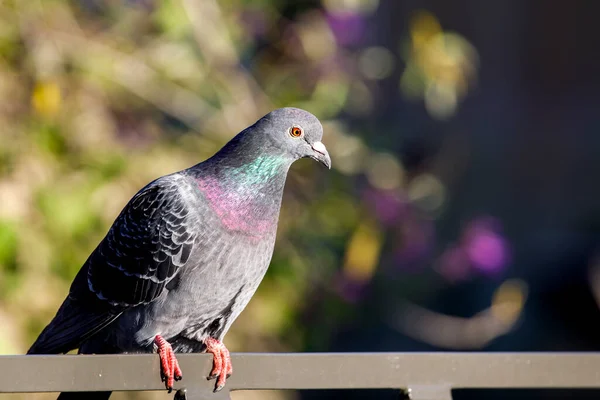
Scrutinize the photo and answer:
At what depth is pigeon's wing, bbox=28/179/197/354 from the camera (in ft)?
8.71

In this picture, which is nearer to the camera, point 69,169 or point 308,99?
point 69,169

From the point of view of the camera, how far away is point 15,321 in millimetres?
3832

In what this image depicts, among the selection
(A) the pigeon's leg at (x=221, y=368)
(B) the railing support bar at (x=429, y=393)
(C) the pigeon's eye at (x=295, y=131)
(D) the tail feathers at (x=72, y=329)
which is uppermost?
(C) the pigeon's eye at (x=295, y=131)

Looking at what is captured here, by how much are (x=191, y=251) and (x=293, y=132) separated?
0.52m

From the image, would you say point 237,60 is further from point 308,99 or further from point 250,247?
→ point 250,247

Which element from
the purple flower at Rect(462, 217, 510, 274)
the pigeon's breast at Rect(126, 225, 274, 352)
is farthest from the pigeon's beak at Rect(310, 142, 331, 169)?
the purple flower at Rect(462, 217, 510, 274)

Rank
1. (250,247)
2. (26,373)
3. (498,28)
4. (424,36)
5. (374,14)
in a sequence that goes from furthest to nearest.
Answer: (498,28), (374,14), (424,36), (250,247), (26,373)

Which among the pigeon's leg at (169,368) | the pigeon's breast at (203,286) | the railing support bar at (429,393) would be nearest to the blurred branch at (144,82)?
the pigeon's breast at (203,286)

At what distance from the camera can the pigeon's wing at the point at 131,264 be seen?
8.71ft

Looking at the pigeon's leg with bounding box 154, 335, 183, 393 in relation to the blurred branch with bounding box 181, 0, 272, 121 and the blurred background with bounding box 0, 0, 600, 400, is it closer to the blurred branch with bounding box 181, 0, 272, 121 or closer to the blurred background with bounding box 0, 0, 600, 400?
the blurred background with bounding box 0, 0, 600, 400

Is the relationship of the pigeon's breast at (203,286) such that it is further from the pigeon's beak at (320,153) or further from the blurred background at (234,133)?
Result: the blurred background at (234,133)

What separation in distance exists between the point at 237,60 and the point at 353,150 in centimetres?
72

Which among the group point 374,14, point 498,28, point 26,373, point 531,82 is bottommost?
point 531,82

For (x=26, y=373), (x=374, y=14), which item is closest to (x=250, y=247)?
(x=26, y=373)
